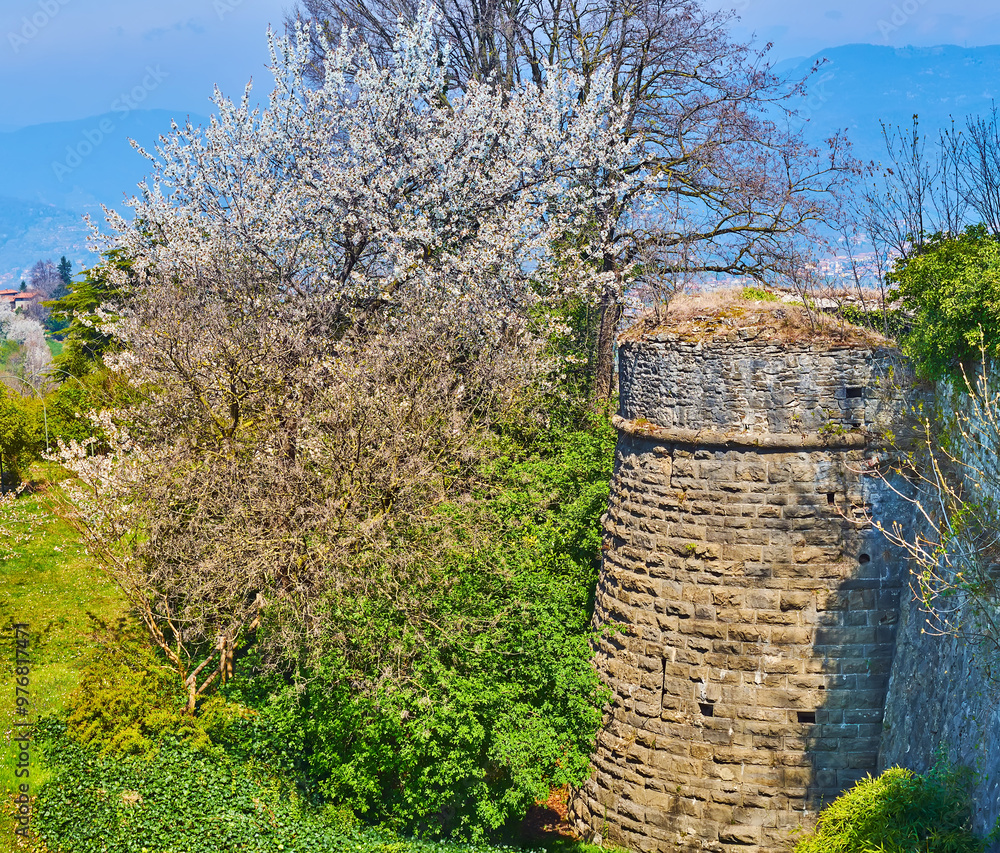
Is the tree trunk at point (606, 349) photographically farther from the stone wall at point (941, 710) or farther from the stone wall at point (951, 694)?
the stone wall at point (941, 710)

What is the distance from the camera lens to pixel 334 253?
53.2ft

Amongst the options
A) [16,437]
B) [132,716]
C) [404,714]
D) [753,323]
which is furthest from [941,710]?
[16,437]

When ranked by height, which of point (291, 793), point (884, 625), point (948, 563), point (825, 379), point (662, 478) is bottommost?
point (291, 793)

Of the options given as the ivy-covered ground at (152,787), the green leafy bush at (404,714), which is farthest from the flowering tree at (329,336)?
the ivy-covered ground at (152,787)

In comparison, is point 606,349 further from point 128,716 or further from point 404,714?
point 128,716

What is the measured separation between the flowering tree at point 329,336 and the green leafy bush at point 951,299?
6492 mm

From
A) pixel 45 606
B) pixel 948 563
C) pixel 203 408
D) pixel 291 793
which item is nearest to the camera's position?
pixel 948 563

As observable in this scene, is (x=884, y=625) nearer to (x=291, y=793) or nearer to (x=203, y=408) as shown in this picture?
(x=291, y=793)

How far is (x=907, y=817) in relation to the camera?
6.88m

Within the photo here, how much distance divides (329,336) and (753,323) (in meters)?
8.67

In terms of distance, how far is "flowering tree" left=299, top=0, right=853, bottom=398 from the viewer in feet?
54.5

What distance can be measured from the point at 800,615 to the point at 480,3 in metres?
17.5

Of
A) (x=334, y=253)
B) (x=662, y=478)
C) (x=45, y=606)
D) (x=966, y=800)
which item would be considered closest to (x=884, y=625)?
(x=966, y=800)

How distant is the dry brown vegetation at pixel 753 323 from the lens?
29.3 feet
